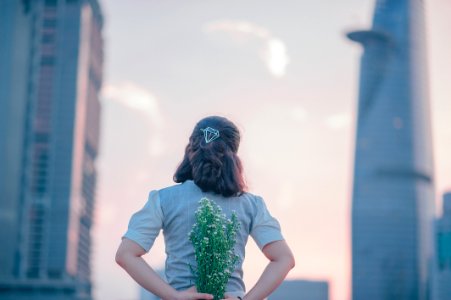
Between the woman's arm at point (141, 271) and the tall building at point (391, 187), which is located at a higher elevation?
the tall building at point (391, 187)

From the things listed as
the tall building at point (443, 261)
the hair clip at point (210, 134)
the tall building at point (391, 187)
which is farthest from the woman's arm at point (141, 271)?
the tall building at point (391, 187)

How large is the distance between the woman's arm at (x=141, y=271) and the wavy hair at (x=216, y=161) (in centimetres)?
55

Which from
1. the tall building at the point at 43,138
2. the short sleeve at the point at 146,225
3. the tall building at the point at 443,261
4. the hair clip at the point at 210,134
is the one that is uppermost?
the tall building at the point at 43,138

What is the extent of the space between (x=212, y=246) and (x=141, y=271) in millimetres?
494

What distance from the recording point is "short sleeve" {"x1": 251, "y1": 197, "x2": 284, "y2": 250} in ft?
16.2

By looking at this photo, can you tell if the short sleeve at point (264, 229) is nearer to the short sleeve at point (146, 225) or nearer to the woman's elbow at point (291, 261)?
the woman's elbow at point (291, 261)

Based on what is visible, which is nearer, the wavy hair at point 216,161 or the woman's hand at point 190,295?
the woman's hand at point 190,295

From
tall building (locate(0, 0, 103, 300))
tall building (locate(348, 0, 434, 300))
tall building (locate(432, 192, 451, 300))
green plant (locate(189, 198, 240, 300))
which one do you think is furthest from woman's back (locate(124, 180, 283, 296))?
tall building (locate(348, 0, 434, 300))

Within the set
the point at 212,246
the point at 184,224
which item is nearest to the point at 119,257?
the point at 184,224

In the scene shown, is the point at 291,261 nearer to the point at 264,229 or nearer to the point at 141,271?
the point at 264,229

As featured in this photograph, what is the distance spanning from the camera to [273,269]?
485 centimetres

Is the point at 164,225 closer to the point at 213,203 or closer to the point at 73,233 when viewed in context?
the point at 213,203

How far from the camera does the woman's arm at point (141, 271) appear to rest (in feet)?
15.3

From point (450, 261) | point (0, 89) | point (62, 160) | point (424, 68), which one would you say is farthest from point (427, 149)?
point (0, 89)
